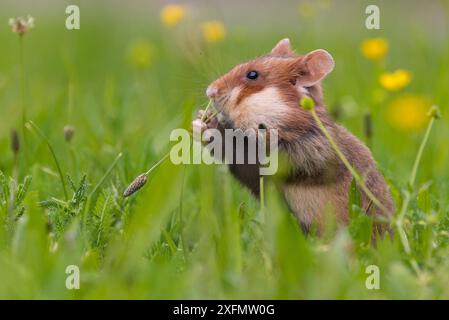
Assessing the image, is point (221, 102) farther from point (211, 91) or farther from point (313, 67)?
point (313, 67)

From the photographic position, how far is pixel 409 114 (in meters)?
6.45

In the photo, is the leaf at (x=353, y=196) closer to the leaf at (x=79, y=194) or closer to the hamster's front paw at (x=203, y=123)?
the hamster's front paw at (x=203, y=123)

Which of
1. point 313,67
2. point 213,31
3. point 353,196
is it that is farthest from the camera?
point 213,31

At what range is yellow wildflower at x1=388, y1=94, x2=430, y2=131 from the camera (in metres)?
6.36

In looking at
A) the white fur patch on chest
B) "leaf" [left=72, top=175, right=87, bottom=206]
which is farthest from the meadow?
the white fur patch on chest

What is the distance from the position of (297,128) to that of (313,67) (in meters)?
0.31

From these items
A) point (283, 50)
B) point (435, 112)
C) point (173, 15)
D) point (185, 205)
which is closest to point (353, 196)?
point (435, 112)

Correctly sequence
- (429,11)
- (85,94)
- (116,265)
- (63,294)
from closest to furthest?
1. (63,294)
2. (116,265)
3. (85,94)
4. (429,11)

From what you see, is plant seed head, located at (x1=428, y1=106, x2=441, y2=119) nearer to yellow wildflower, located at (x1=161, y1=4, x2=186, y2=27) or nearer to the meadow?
the meadow

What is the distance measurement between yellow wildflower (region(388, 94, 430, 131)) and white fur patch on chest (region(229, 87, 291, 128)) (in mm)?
2405
